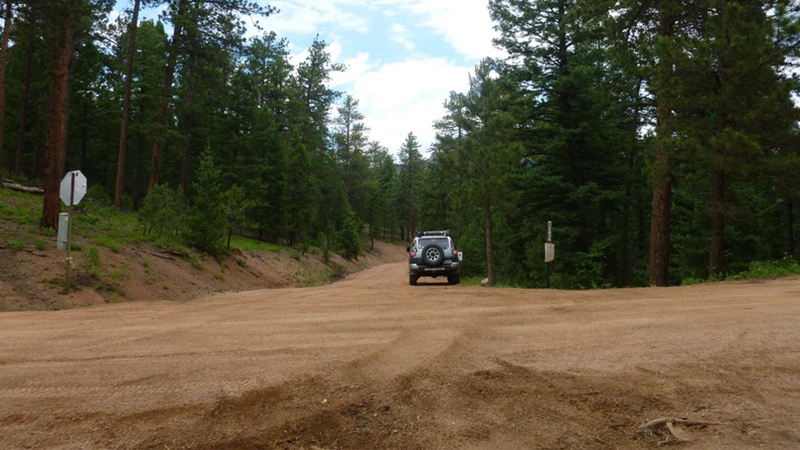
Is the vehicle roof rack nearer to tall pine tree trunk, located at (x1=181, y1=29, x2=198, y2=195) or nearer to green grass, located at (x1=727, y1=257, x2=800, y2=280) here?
green grass, located at (x1=727, y1=257, x2=800, y2=280)

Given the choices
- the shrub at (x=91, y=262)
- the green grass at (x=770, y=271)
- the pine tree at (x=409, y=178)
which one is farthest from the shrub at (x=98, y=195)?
the pine tree at (x=409, y=178)

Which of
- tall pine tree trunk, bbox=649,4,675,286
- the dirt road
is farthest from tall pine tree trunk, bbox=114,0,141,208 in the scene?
tall pine tree trunk, bbox=649,4,675,286

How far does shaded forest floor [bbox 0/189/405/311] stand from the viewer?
12.7 meters

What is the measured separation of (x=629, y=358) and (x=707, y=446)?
1797 millimetres

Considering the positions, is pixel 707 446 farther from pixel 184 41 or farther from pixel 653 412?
pixel 184 41

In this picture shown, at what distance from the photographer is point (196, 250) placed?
877 inches

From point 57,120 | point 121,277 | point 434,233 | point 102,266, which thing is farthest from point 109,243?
point 434,233

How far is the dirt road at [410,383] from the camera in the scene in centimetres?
392

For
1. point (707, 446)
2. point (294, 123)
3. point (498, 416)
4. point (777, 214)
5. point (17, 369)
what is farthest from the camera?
point (294, 123)

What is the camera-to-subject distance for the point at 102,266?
15117 mm

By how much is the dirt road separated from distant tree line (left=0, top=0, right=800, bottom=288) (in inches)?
365

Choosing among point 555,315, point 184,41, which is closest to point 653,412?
point 555,315

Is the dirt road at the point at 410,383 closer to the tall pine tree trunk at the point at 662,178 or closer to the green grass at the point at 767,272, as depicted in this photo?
the green grass at the point at 767,272

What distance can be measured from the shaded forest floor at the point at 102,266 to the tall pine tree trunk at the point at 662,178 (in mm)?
16027
